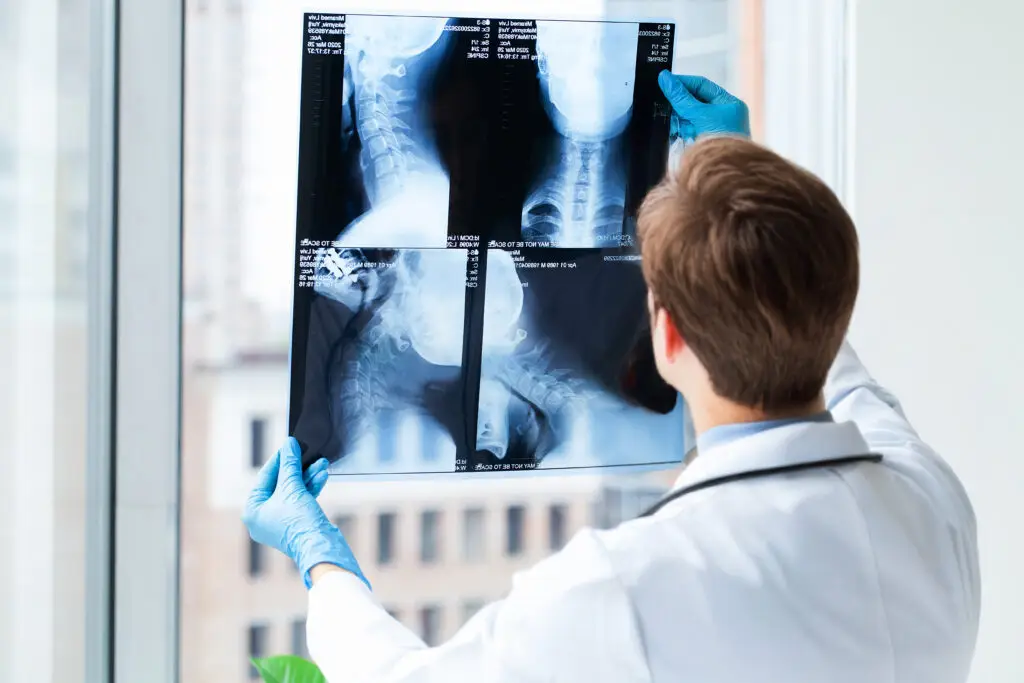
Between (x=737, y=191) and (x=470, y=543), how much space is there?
88 centimetres

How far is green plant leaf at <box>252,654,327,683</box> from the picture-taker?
1.19m

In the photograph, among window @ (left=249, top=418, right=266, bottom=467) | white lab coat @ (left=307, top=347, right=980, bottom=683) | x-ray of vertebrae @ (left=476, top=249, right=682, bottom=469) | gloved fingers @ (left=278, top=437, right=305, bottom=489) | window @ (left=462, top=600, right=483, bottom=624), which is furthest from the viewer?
window @ (left=462, top=600, right=483, bottom=624)

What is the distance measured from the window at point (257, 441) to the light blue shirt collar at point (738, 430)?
0.78m

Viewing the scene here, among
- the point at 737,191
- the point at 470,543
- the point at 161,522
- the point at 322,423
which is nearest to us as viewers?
the point at 737,191

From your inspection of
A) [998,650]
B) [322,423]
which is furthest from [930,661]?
[998,650]

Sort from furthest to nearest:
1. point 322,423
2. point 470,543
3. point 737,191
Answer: point 470,543
point 322,423
point 737,191

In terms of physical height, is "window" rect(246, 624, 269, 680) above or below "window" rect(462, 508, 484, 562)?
below

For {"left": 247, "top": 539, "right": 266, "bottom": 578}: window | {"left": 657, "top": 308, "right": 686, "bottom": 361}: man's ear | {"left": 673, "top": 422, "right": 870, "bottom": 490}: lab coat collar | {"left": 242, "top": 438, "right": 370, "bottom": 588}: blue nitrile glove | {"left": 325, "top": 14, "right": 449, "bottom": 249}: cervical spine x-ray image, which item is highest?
{"left": 325, "top": 14, "right": 449, "bottom": 249}: cervical spine x-ray image

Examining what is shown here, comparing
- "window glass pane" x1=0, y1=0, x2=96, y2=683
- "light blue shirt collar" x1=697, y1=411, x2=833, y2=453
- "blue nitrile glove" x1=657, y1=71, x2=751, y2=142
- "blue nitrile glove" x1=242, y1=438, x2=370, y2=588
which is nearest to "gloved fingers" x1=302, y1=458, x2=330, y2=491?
"blue nitrile glove" x1=242, y1=438, x2=370, y2=588

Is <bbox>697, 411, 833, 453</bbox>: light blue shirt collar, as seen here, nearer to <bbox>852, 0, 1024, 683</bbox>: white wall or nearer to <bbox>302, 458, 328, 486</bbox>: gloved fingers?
<bbox>302, 458, 328, 486</bbox>: gloved fingers

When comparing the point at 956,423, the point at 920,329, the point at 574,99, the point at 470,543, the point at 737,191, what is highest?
the point at 574,99

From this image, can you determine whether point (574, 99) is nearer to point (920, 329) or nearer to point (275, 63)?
point (275, 63)

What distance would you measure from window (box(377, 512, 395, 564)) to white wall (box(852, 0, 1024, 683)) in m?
0.84

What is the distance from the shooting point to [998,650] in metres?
1.50
